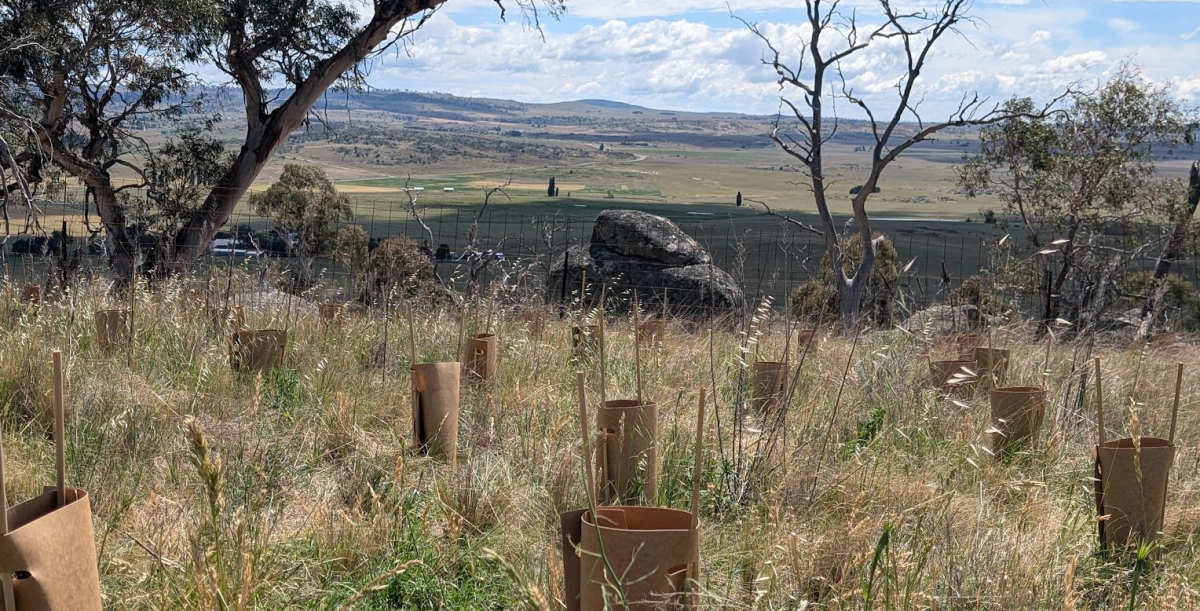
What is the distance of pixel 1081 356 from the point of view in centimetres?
663

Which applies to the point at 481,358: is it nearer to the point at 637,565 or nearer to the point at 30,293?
the point at 637,565

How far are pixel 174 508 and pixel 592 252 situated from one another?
38.9 feet

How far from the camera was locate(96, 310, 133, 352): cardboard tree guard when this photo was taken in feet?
17.7

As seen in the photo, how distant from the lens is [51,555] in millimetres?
2025

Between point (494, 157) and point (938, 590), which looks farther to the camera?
point (494, 157)

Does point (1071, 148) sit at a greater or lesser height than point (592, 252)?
greater

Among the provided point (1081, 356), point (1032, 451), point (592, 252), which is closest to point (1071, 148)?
point (592, 252)

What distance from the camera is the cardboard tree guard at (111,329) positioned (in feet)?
17.7

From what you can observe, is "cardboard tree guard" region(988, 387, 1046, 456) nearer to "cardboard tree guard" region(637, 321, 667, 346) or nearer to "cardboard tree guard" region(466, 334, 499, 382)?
"cardboard tree guard" region(637, 321, 667, 346)

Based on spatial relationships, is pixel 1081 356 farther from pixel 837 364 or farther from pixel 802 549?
pixel 802 549

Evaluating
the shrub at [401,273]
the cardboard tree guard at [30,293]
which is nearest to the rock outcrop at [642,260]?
the shrub at [401,273]

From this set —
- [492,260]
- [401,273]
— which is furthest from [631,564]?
[492,260]

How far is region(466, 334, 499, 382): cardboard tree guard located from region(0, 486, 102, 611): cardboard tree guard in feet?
9.56

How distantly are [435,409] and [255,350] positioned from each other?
61.8 inches
